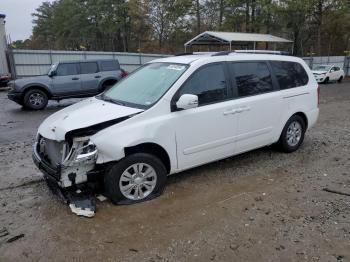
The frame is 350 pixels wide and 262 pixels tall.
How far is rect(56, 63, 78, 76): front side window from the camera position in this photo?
13.5 meters

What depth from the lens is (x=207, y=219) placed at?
3.99 meters

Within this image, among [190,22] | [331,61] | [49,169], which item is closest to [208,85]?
[49,169]

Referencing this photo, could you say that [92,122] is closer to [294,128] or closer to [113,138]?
[113,138]

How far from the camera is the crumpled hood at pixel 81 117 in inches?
162

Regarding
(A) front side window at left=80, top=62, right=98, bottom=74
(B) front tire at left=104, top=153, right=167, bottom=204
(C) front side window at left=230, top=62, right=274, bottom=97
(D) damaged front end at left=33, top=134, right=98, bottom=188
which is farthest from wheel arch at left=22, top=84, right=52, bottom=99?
(B) front tire at left=104, top=153, right=167, bottom=204

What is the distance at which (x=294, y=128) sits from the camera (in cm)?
624

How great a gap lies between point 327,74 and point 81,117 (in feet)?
77.4

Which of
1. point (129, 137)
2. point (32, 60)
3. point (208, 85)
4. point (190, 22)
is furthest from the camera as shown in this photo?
point (190, 22)

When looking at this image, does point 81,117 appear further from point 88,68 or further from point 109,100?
point 88,68

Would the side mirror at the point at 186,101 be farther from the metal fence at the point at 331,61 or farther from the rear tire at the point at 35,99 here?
the metal fence at the point at 331,61

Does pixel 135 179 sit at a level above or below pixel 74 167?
below

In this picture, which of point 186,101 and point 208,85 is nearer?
point 186,101

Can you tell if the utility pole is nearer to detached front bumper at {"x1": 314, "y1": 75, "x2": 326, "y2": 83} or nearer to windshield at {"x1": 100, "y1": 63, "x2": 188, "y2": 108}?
windshield at {"x1": 100, "y1": 63, "x2": 188, "y2": 108}

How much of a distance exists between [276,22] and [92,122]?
4025cm
